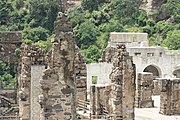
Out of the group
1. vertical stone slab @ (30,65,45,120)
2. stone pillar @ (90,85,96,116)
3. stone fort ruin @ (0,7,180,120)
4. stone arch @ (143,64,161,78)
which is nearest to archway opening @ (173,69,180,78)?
stone arch @ (143,64,161,78)

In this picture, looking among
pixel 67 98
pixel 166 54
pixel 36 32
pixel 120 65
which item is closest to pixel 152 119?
pixel 120 65

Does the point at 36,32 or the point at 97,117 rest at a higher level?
the point at 36,32

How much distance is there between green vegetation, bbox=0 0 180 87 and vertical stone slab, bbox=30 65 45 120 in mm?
44936

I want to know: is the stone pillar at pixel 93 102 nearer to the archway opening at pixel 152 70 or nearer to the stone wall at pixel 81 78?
the stone wall at pixel 81 78

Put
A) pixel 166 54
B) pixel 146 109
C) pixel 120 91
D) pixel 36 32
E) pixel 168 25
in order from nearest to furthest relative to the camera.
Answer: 1. pixel 120 91
2. pixel 146 109
3. pixel 166 54
4. pixel 36 32
5. pixel 168 25

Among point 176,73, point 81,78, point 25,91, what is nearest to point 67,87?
point 25,91

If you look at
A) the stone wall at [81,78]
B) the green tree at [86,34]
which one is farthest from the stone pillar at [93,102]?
the green tree at [86,34]

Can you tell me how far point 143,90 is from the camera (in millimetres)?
31156

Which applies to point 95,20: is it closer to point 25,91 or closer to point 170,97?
point 170,97

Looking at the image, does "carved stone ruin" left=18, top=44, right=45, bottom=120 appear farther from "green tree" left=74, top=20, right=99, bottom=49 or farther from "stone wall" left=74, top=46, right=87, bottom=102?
"green tree" left=74, top=20, right=99, bottom=49

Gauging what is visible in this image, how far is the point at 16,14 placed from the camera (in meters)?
78.8

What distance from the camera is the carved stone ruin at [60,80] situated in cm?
1461

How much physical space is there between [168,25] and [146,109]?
4632 cm

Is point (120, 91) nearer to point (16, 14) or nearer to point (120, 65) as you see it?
point (120, 65)
